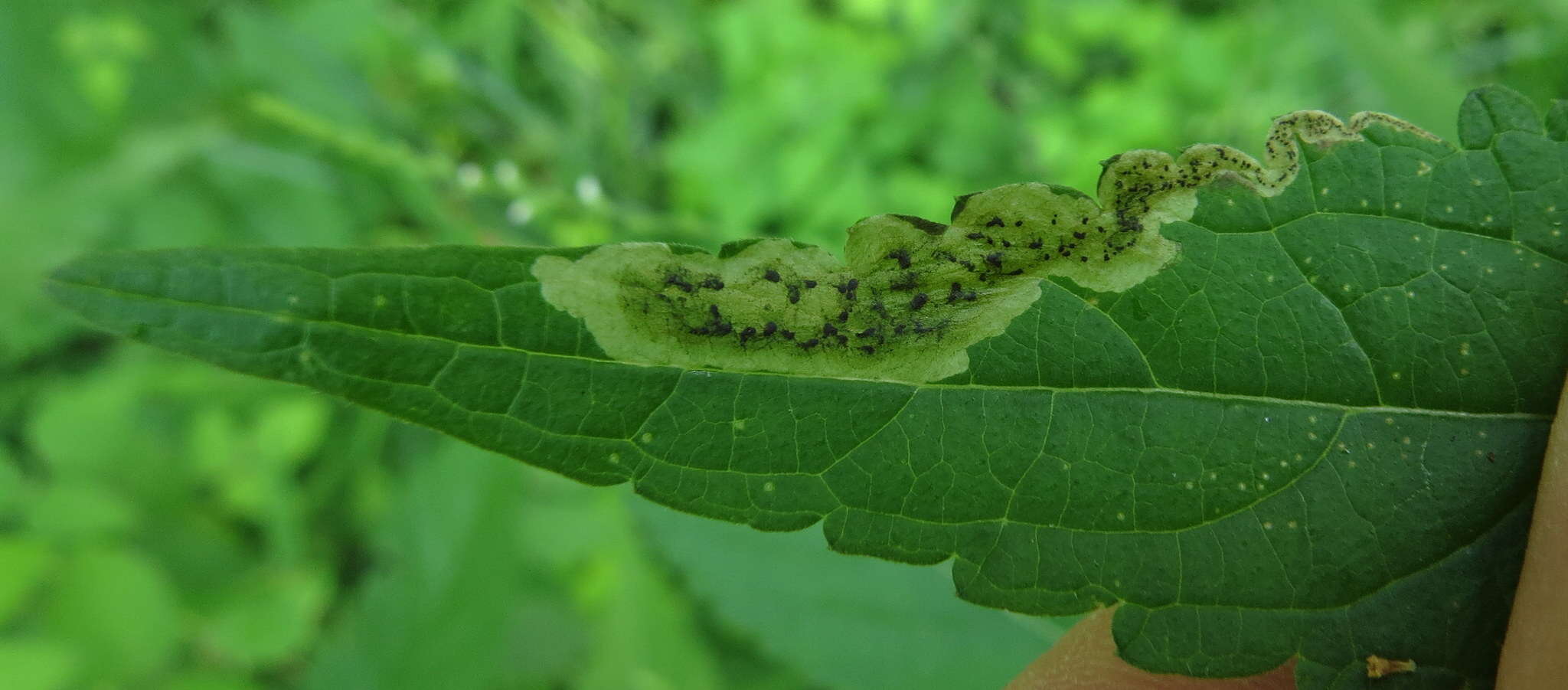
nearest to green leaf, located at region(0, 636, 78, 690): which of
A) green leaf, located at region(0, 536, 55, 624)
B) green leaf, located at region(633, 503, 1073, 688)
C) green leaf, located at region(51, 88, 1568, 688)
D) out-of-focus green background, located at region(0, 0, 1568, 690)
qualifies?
out-of-focus green background, located at region(0, 0, 1568, 690)

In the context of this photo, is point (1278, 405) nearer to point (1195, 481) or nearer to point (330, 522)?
point (1195, 481)

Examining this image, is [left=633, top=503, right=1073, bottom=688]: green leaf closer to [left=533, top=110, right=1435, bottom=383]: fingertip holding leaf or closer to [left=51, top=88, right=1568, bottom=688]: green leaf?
[left=51, top=88, right=1568, bottom=688]: green leaf

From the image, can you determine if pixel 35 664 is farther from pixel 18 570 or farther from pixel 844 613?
pixel 844 613

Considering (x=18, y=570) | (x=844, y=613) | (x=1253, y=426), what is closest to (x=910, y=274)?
(x=1253, y=426)

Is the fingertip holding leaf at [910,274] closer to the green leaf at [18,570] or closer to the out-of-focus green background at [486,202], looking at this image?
the out-of-focus green background at [486,202]

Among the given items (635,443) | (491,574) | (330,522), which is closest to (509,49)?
(330,522)

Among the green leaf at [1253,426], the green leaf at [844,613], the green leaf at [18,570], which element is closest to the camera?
the green leaf at [1253,426]

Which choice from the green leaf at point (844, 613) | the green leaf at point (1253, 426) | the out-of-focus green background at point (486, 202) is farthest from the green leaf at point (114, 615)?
the green leaf at point (1253, 426)
